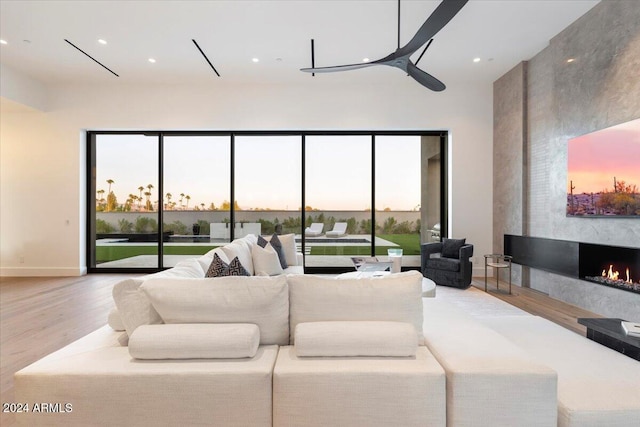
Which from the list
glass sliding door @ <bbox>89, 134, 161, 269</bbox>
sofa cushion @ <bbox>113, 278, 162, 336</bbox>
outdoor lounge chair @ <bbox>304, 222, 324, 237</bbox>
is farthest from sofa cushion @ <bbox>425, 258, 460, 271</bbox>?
glass sliding door @ <bbox>89, 134, 161, 269</bbox>

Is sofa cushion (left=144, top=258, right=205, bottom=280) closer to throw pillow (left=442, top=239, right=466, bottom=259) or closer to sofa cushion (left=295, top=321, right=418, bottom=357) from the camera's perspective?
sofa cushion (left=295, top=321, right=418, bottom=357)

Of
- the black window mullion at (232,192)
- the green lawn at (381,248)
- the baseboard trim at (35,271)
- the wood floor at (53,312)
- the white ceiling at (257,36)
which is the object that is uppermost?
the white ceiling at (257,36)

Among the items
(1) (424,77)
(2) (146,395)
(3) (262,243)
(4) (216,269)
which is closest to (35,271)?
(3) (262,243)

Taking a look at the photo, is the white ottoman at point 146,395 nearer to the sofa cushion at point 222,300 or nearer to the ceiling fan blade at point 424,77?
the sofa cushion at point 222,300

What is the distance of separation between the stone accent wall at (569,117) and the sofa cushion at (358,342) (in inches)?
128

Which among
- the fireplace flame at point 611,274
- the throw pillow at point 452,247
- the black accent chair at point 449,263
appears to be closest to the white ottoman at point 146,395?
the fireplace flame at point 611,274

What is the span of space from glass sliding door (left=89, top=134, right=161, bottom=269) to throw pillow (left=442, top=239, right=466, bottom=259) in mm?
5152

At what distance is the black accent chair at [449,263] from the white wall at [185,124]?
0.72m

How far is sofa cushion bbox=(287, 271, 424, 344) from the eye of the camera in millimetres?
Result: 1633

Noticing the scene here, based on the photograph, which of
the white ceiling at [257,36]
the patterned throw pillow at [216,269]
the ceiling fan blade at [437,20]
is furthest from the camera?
the white ceiling at [257,36]

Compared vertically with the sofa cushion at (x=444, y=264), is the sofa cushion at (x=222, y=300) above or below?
above

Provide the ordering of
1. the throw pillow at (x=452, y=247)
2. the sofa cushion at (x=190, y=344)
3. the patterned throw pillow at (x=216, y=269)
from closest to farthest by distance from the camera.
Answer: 1. the sofa cushion at (x=190, y=344)
2. the patterned throw pillow at (x=216, y=269)
3. the throw pillow at (x=452, y=247)

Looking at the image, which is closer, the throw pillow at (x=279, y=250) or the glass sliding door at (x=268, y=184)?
the throw pillow at (x=279, y=250)

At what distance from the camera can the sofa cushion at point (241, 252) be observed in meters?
3.48
